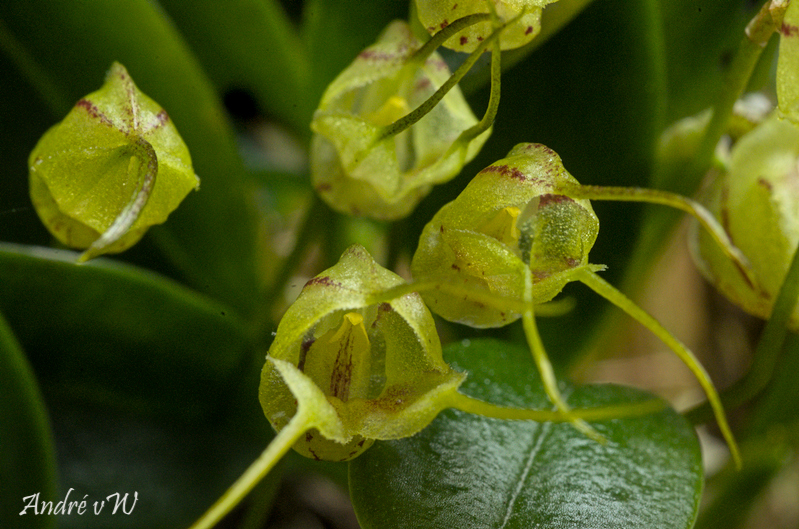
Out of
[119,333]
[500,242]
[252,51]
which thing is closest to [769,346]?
[500,242]

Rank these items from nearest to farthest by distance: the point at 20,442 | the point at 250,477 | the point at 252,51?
1. the point at 250,477
2. the point at 20,442
3. the point at 252,51

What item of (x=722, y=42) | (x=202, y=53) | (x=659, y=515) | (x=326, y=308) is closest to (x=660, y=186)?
(x=722, y=42)

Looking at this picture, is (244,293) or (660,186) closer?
(660,186)

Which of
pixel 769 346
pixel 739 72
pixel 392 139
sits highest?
pixel 392 139

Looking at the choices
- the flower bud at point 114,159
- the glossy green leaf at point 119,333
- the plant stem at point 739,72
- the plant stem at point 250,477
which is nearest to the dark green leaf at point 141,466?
the glossy green leaf at point 119,333

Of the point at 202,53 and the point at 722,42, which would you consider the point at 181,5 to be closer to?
the point at 202,53

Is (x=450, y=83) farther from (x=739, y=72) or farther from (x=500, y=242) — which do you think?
(x=739, y=72)
